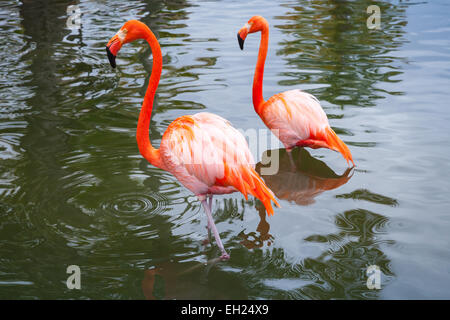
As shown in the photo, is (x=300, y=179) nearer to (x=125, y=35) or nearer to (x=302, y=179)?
(x=302, y=179)

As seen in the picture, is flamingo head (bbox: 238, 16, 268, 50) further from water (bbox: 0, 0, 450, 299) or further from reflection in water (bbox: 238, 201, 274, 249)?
reflection in water (bbox: 238, 201, 274, 249)

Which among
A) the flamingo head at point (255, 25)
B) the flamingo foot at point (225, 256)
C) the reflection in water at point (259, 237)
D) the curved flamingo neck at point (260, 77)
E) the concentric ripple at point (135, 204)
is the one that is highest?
the flamingo head at point (255, 25)

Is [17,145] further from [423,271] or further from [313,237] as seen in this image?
[423,271]

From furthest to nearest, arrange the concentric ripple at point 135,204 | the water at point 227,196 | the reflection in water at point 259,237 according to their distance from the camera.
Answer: the concentric ripple at point 135,204 < the reflection in water at point 259,237 < the water at point 227,196

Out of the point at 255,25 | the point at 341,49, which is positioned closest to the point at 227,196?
the point at 255,25

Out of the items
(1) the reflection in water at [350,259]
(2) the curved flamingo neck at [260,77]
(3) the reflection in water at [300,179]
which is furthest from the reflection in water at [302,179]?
(2) the curved flamingo neck at [260,77]

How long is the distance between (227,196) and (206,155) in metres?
0.96

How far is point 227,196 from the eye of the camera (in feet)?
13.9

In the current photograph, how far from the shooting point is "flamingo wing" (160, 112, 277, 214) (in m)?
3.35

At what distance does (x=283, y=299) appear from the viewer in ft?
10.0

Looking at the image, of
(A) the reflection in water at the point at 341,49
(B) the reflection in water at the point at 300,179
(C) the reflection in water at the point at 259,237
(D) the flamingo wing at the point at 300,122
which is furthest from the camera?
(A) the reflection in water at the point at 341,49

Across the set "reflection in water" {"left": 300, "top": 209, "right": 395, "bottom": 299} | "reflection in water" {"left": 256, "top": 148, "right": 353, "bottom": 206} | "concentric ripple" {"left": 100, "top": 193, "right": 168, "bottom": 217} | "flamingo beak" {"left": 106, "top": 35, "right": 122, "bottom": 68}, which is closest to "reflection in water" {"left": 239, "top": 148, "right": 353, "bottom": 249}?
"reflection in water" {"left": 256, "top": 148, "right": 353, "bottom": 206}

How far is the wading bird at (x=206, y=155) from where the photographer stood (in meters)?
3.35

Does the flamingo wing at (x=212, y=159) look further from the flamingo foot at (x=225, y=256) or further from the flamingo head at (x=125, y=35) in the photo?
the flamingo head at (x=125, y=35)
